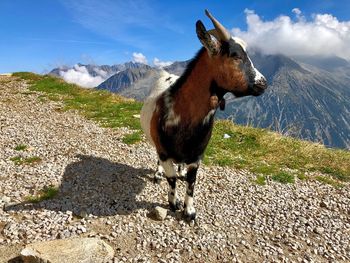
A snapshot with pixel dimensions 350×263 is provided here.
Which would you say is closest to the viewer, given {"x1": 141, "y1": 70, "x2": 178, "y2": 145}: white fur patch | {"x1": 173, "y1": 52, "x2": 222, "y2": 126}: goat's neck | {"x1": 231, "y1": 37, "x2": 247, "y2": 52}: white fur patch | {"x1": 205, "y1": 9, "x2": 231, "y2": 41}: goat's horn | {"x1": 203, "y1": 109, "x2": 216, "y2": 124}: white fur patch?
{"x1": 205, "y1": 9, "x2": 231, "y2": 41}: goat's horn

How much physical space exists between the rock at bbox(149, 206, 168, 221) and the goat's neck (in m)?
2.97

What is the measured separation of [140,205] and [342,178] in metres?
9.33

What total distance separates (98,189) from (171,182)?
2907 mm

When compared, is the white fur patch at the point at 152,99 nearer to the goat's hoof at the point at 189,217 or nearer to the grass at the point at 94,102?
the goat's hoof at the point at 189,217

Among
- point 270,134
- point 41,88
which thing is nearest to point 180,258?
point 270,134

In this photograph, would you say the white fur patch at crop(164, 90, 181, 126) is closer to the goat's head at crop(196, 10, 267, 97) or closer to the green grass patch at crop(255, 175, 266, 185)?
the goat's head at crop(196, 10, 267, 97)

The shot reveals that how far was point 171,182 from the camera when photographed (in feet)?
35.0

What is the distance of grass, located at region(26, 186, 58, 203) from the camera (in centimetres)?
1095

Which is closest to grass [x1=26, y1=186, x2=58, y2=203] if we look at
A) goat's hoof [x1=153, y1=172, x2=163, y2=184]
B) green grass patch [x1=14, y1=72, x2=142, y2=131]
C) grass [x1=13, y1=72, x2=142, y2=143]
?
goat's hoof [x1=153, y1=172, x2=163, y2=184]

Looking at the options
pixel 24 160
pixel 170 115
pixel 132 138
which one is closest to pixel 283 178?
pixel 170 115

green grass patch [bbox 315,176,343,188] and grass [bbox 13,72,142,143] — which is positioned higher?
grass [bbox 13,72,142,143]

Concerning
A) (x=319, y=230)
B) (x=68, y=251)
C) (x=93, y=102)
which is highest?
(x=93, y=102)

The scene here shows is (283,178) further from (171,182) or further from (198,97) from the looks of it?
(198,97)

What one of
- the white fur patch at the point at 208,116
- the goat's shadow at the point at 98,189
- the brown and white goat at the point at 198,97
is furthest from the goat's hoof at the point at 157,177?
the white fur patch at the point at 208,116
